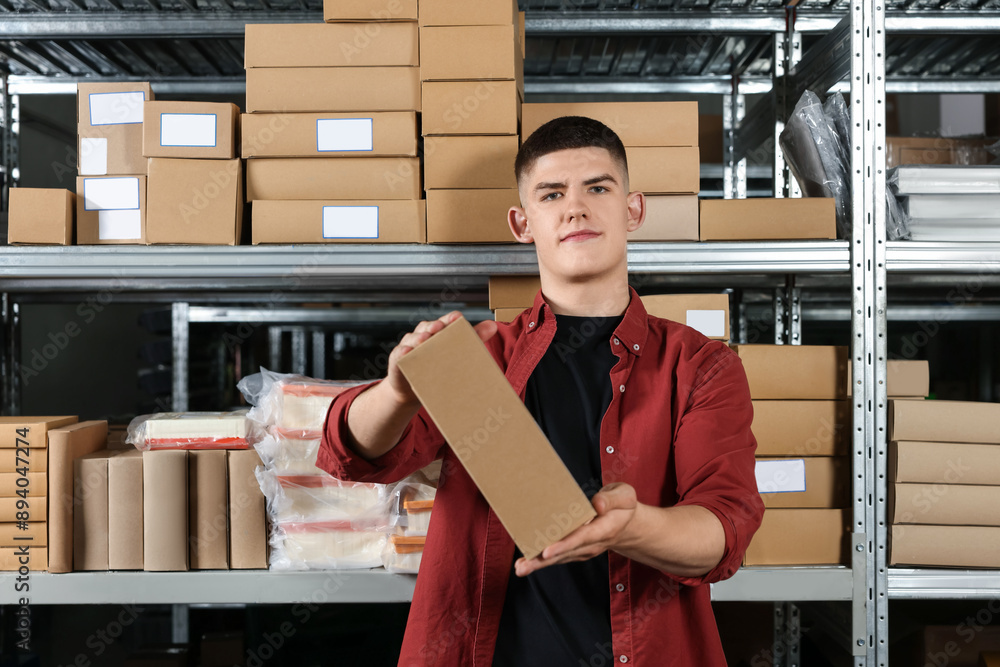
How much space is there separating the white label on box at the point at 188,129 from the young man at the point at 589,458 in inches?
31.6

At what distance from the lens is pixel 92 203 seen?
5.00ft

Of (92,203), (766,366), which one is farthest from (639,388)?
(92,203)

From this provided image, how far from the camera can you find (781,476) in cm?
151

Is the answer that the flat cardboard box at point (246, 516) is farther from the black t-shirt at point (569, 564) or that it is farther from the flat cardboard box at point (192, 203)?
the black t-shirt at point (569, 564)

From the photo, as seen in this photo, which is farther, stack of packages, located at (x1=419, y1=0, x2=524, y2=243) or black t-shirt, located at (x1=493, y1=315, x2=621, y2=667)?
stack of packages, located at (x1=419, y1=0, x2=524, y2=243)

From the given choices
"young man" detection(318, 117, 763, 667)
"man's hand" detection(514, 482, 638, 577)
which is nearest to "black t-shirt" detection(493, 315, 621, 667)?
"young man" detection(318, 117, 763, 667)

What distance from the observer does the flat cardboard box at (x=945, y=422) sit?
4.90 feet

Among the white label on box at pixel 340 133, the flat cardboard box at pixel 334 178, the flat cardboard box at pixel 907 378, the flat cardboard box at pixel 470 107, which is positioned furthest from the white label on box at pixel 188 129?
the flat cardboard box at pixel 907 378

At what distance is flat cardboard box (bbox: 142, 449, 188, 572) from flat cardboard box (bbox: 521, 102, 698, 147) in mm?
1051

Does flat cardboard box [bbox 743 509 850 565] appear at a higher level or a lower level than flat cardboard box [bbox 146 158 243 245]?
lower

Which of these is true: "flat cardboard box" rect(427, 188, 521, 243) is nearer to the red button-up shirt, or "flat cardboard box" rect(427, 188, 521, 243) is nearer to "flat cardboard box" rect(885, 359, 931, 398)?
the red button-up shirt

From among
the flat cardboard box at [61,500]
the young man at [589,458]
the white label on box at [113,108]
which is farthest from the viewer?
the white label on box at [113,108]

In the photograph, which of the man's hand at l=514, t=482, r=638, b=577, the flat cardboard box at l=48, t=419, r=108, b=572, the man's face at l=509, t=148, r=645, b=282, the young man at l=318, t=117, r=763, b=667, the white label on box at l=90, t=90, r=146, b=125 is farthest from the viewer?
the white label on box at l=90, t=90, r=146, b=125

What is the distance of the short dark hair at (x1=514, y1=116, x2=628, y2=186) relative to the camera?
3.95 ft
